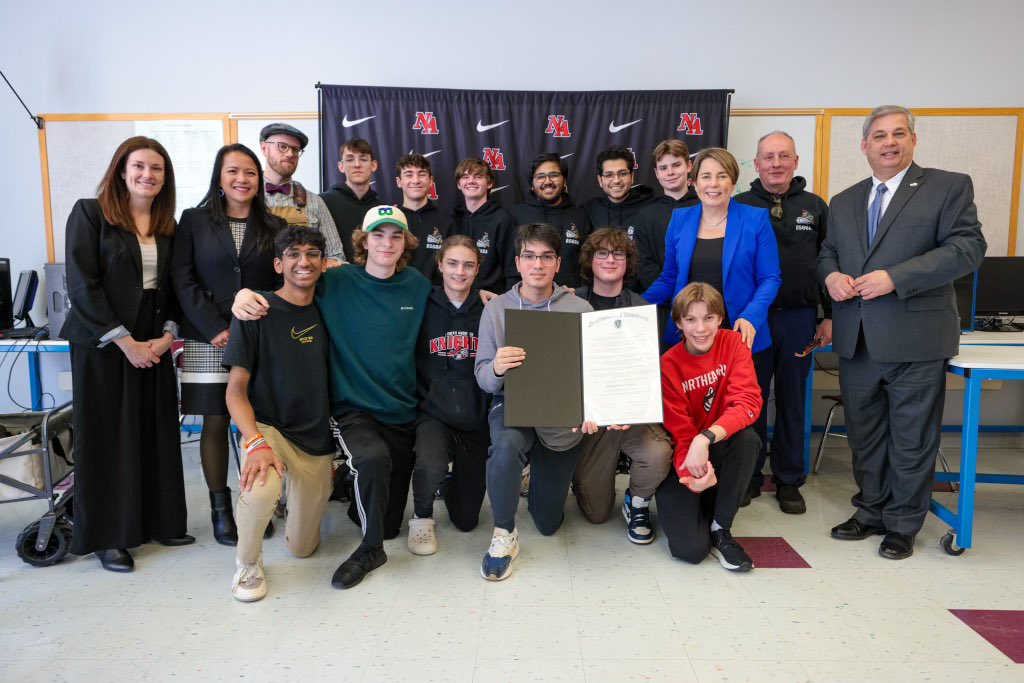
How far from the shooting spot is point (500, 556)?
2475 mm

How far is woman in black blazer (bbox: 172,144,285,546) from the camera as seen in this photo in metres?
2.65

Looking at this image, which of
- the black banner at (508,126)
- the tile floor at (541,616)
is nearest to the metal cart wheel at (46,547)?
the tile floor at (541,616)

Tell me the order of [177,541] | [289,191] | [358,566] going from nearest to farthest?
[358,566]
[177,541]
[289,191]

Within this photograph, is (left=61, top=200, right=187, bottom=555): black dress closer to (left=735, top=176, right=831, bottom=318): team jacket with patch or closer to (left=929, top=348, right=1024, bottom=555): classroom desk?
(left=735, top=176, right=831, bottom=318): team jacket with patch

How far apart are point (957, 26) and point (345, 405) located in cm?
473

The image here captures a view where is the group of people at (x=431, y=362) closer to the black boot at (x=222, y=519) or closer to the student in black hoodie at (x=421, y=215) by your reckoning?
the black boot at (x=222, y=519)

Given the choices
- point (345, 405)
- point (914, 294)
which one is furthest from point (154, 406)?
point (914, 294)

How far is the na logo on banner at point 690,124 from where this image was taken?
4324 millimetres

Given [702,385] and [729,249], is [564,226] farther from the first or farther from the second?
[702,385]

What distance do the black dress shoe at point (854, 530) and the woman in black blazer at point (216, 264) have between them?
2648 mm

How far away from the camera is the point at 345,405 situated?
2689 mm

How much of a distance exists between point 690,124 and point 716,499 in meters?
2.70

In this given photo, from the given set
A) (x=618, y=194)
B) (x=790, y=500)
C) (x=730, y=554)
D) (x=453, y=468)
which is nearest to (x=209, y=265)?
(x=453, y=468)

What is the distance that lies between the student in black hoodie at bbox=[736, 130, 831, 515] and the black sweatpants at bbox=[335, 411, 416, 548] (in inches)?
67.6
